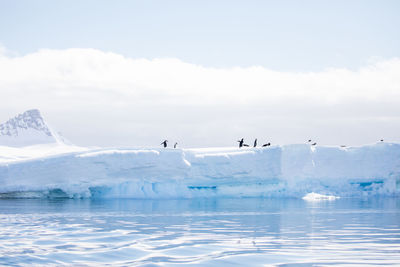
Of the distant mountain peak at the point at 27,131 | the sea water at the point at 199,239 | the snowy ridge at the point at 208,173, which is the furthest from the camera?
the distant mountain peak at the point at 27,131

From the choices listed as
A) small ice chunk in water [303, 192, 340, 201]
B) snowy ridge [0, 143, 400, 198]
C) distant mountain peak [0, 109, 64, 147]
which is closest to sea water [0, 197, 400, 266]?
snowy ridge [0, 143, 400, 198]

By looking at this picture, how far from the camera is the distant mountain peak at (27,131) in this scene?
76.5 m

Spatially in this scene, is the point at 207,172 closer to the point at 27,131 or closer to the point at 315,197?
the point at 315,197

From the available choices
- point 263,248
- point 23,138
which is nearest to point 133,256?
point 263,248

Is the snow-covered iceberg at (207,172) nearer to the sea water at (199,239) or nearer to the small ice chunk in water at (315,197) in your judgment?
the small ice chunk in water at (315,197)

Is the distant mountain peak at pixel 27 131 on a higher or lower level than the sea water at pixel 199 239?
higher

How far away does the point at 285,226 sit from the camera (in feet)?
47.6

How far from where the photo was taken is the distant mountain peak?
76.5m

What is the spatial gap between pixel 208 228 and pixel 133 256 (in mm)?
4628

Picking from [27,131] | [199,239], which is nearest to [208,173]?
[199,239]

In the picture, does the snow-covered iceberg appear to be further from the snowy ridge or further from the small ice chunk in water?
the small ice chunk in water

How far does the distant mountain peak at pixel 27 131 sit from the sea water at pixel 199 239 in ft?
199

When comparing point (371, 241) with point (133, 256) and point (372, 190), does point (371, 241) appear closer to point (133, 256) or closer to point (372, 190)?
point (133, 256)

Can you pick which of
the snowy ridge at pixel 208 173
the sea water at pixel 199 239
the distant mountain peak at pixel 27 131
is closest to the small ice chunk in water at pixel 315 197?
the snowy ridge at pixel 208 173
